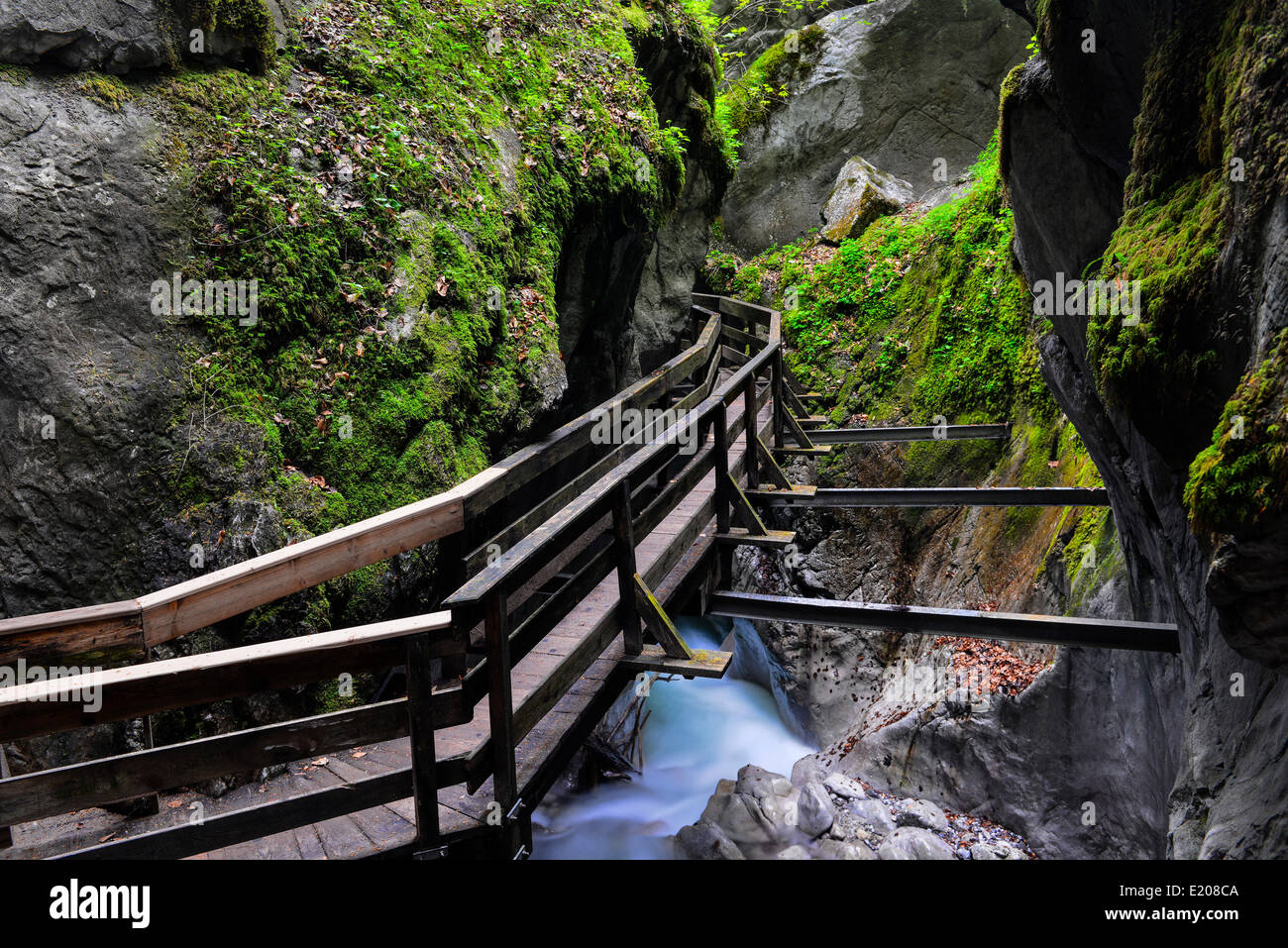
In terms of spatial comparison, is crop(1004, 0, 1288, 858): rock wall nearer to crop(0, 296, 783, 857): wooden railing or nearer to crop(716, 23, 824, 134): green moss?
crop(0, 296, 783, 857): wooden railing

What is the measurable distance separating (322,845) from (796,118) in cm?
1986

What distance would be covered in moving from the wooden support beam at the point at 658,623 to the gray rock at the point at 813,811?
5.14 meters

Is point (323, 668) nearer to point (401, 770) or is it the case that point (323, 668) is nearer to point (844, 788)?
point (401, 770)

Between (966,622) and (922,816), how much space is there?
418cm

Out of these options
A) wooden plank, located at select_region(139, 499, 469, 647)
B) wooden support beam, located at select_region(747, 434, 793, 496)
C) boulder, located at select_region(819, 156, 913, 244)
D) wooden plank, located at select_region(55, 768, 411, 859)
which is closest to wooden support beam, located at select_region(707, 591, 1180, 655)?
wooden support beam, located at select_region(747, 434, 793, 496)

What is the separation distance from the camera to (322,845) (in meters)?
3.10

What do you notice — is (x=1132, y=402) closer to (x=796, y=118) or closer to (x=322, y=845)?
(x=322, y=845)

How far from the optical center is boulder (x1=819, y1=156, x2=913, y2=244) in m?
15.5

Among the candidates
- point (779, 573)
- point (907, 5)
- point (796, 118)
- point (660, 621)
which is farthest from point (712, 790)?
point (907, 5)

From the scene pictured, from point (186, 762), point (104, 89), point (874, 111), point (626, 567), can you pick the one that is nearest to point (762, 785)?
point (626, 567)

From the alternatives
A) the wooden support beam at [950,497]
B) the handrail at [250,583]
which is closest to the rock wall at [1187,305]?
the wooden support beam at [950,497]

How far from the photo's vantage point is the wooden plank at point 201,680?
2.31 meters

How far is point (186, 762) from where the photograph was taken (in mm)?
2545

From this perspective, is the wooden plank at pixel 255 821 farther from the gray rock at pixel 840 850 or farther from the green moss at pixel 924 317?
the green moss at pixel 924 317
